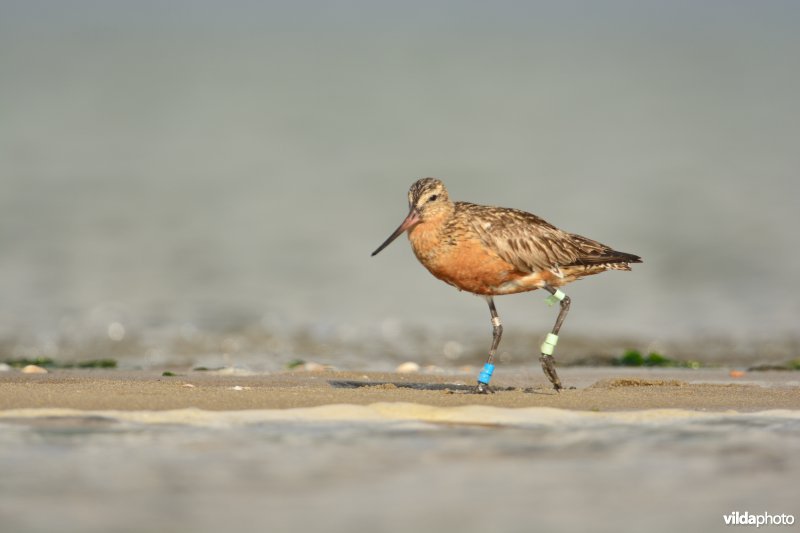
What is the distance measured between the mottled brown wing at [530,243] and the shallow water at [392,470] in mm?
2187

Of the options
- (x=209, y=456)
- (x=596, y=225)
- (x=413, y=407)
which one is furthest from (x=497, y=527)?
(x=596, y=225)

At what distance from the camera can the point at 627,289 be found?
1908 centimetres

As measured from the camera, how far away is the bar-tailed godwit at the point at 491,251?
9.03m

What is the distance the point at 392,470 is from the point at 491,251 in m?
3.98

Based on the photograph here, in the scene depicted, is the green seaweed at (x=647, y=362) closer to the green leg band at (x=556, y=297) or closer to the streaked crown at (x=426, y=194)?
the green leg band at (x=556, y=297)

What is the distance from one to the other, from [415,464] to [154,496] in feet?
4.35

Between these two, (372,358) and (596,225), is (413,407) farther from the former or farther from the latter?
(596,225)

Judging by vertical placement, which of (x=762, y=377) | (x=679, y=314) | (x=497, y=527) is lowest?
(x=497, y=527)

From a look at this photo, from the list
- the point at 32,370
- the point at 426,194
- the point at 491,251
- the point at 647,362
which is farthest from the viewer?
the point at 647,362

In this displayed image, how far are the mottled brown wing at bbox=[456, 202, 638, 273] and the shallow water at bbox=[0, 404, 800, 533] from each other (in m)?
2.19

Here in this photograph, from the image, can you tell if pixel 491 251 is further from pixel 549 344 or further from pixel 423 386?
pixel 423 386

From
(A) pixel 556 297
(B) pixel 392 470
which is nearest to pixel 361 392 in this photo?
(A) pixel 556 297

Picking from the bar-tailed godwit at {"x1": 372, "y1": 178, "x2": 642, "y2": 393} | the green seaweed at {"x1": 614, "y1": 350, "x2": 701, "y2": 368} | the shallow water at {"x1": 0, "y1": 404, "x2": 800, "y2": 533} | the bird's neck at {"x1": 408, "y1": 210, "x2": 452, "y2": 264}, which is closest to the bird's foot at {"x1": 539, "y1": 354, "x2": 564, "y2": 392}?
the bar-tailed godwit at {"x1": 372, "y1": 178, "x2": 642, "y2": 393}

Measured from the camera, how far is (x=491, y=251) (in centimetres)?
906
